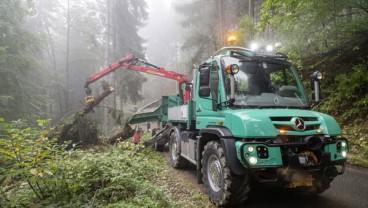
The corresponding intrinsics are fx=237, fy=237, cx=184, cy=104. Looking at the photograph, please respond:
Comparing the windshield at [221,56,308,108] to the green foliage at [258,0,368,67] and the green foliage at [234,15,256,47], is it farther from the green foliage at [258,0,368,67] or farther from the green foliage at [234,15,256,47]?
the green foliage at [234,15,256,47]

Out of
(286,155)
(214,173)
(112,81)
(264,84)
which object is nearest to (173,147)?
(214,173)

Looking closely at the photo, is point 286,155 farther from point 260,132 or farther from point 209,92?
point 209,92

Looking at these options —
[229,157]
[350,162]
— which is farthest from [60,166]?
[350,162]

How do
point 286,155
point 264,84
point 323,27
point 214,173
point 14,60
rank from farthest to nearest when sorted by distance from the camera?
point 14,60, point 323,27, point 264,84, point 214,173, point 286,155

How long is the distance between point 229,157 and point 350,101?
8001 mm

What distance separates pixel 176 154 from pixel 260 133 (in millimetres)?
4087

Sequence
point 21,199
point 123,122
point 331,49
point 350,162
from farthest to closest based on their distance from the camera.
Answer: point 123,122
point 331,49
point 350,162
point 21,199

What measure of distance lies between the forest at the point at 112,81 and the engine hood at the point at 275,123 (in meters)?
1.82

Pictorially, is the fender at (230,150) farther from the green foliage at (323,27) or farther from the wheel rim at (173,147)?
the green foliage at (323,27)

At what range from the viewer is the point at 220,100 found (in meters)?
4.77

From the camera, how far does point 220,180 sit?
4371 mm

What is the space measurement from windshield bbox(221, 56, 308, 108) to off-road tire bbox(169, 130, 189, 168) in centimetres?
326

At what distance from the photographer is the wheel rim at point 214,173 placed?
442 cm

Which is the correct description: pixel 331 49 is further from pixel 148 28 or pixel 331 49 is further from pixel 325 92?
pixel 148 28
